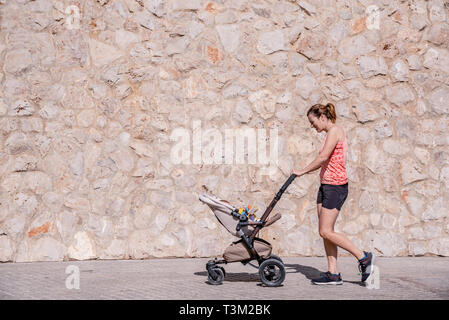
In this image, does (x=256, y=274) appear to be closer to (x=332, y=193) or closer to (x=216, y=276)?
(x=216, y=276)

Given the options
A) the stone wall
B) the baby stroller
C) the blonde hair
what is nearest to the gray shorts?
the baby stroller

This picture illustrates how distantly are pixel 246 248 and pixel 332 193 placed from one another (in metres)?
0.99

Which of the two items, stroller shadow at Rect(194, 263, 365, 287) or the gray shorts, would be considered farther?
stroller shadow at Rect(194, 263, 365, 287)

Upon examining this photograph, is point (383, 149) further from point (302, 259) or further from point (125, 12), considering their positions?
point (125, 12)

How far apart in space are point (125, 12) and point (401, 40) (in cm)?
368

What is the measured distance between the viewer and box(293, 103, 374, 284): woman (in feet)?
20.7

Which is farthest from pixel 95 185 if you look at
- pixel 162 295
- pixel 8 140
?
pixel 162 295

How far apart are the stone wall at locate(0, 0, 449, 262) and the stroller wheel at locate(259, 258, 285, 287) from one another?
2114 millimetres

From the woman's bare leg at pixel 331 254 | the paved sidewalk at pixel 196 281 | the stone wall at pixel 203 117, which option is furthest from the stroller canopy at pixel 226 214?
the stone wall at pixel 203 117

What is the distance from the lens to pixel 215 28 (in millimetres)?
8586

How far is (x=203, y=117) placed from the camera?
845cm

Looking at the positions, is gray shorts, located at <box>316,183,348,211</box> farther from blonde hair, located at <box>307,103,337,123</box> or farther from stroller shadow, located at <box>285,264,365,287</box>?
stroller shadow, located at <box>285,264,365,287</box>

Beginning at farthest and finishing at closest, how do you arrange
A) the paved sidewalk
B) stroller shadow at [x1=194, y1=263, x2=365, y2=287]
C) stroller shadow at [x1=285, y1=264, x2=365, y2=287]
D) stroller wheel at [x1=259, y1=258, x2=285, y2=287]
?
stroller shadow at [x1=285, y1=264, x2=365, y2=287]
stroller shadow at [x1=194, y1=263, x2=365, y2=287]
stroller wheel at [x1=259, y1=258, x2=285, y2=287]
the paved sidewalk
